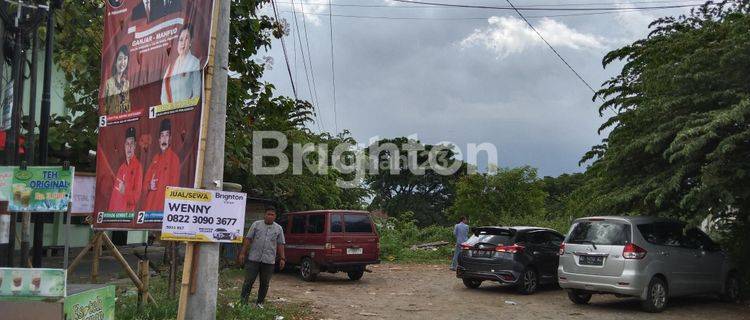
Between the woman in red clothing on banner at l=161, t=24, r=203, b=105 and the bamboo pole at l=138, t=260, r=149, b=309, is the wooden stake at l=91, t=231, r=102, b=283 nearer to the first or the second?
the bamboo pole at l=138, t=260, r=149, b=309

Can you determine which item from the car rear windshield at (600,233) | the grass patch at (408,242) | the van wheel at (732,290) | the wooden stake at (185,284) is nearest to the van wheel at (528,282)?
the car rear windshield at (600,233)

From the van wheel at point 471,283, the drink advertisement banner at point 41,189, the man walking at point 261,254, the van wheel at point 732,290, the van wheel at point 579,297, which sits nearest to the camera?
the drink advertisement banner at point 41,189

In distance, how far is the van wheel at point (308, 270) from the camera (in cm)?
1662

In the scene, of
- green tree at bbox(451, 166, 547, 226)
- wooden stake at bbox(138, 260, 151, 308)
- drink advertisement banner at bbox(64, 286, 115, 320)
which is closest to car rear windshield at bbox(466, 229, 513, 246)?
wooden stake at bbox(138, 260, 151, 308)

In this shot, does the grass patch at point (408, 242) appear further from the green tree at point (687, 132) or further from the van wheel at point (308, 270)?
the green tree at point (687, 132)

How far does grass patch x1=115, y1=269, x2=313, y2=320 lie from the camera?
872 cm

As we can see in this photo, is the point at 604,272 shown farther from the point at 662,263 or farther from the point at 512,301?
the point at 512,301

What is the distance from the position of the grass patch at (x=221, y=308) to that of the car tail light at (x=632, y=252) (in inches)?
224

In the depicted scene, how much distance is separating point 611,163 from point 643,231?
2640 mm

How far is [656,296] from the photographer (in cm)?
1154

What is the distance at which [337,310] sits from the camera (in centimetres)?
1180

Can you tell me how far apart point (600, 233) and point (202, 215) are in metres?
8.09

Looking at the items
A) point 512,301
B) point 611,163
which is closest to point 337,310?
point 512,301

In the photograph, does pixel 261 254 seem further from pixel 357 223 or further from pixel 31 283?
pixel 357 223
